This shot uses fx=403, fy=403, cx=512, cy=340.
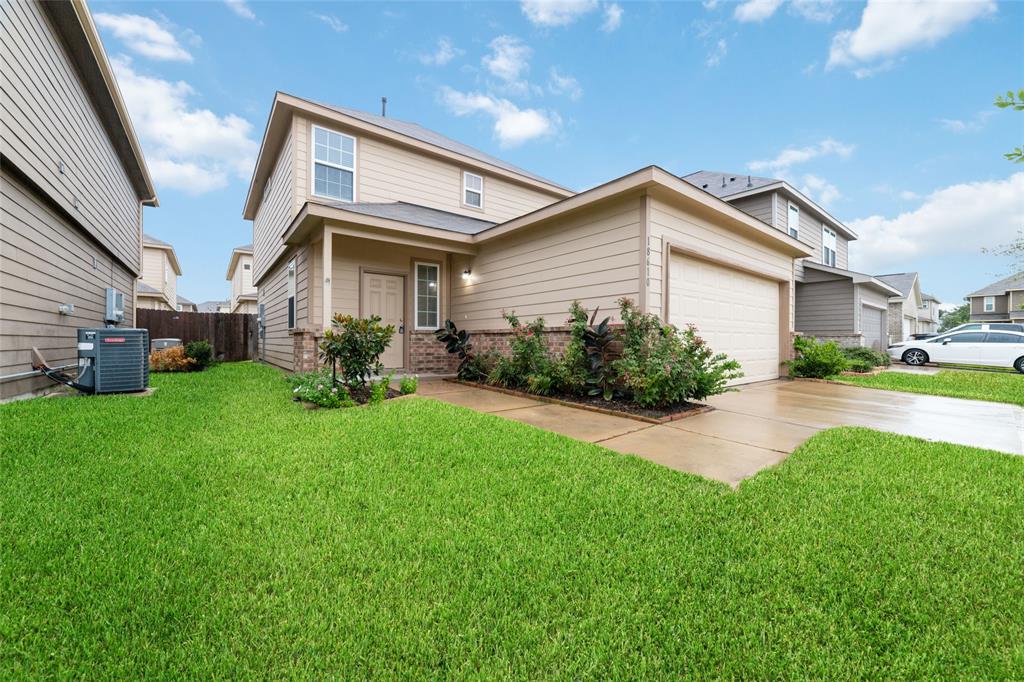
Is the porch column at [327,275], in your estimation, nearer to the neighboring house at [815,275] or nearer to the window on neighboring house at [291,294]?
the window on neighboring house at [291,294]

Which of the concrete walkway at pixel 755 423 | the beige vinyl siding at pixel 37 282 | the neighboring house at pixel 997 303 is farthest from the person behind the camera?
the neighboring house at pixel 997 303

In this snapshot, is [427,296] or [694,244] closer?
[694,244]

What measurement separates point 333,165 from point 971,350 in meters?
18.1

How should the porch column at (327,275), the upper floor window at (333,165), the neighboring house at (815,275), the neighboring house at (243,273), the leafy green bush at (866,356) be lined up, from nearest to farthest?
the porch column at (327,275)
the upper floor window at (333,165)
the leafy green bush at (866,356)
the neighboring house at (815,275)
the neighboring house at (243,273)

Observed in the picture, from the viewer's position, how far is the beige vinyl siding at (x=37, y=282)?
14.6ft

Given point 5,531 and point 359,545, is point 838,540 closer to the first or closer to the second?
point 359,545

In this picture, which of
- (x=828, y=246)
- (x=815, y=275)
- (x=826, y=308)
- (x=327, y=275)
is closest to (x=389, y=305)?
(x=327, y=275)

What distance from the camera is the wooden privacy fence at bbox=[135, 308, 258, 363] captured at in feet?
40.2

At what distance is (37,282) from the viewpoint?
514cm

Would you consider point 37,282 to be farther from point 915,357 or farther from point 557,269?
point 915,357

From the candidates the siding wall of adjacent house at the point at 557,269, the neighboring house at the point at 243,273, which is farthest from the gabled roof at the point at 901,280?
the neighboring house at the point at 243,273

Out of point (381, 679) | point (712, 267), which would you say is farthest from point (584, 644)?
point (712, 267)

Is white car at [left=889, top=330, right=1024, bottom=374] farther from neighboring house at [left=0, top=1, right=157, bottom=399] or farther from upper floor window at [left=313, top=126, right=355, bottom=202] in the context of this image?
neighboring house at [left=0, top=1, right=157, bottom=399]

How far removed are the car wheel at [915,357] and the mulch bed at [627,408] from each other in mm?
12874
